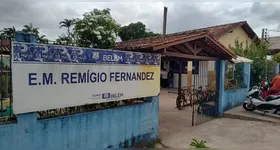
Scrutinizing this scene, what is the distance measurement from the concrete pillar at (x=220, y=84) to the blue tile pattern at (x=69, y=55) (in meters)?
3.96

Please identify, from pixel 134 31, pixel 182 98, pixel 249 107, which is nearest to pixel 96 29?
pixel 182 98

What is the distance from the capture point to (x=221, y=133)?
245 inches

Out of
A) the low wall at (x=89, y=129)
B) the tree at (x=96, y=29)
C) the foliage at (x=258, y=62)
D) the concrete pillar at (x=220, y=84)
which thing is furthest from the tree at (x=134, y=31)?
the low wall at (x=89, y=129)

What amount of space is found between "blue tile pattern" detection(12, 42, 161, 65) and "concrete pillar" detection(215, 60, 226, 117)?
396 centimetres

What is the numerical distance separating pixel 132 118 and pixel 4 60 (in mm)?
2726

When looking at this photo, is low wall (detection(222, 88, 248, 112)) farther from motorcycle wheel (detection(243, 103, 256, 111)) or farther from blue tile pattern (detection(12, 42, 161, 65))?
blue tile pattern (detection(12, 42, 161, 65))

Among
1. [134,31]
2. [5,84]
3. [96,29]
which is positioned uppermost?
[134,31]

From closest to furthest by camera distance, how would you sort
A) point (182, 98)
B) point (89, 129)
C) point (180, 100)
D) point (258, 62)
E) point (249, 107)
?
point (89, 129), point (249, 107), point (180, 100), point (182, 98), point (258, 62)

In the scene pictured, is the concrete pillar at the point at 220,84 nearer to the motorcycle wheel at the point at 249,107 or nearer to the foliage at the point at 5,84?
the motorcycle wheel at the point at 249,107

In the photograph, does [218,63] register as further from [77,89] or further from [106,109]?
[77,89]

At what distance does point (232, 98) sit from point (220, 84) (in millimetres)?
1385

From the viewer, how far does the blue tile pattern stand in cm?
332

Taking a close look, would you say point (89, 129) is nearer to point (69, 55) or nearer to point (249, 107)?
point (69, 55)

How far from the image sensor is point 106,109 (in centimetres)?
446
